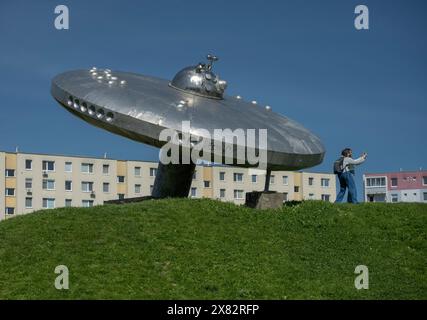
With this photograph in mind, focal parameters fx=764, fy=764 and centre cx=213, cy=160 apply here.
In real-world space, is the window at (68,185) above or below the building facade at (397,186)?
below

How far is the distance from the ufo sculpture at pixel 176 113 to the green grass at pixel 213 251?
1.64 m

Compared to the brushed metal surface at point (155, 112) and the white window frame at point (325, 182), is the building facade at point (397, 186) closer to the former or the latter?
the white window frame at point (325, 182)

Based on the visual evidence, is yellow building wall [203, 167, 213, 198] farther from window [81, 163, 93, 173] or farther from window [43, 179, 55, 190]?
window [43, 179, 55, 190]

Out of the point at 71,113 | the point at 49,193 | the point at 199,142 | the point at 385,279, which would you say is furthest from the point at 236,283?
the point at 49,193

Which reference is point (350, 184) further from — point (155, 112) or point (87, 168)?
point (87, 168)

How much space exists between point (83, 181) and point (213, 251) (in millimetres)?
56106

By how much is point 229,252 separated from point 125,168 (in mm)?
56896

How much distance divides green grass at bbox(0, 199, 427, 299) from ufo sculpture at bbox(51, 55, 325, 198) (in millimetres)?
1640

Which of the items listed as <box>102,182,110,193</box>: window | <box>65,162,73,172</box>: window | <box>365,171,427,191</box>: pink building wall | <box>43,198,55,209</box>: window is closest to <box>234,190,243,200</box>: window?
<box>102,182,110,193</box>: window

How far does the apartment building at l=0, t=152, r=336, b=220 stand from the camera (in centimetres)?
6700

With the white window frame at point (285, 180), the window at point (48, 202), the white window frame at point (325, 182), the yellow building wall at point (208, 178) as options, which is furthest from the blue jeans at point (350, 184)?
the white window frame at point (325, 182)

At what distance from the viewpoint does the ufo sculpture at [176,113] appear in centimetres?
1873

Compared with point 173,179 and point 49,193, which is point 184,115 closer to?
point 173,179

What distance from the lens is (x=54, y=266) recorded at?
1464 centimetres
